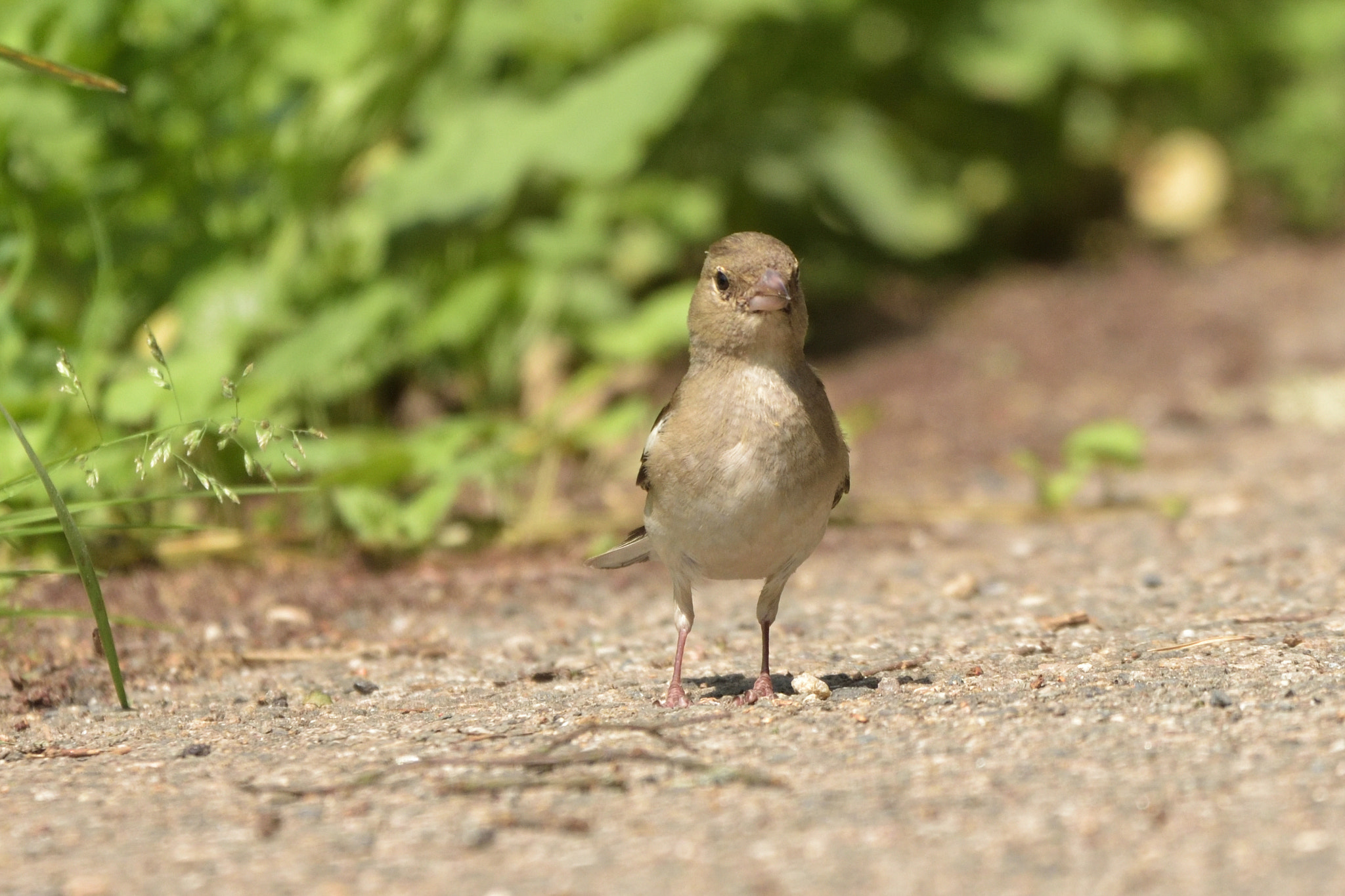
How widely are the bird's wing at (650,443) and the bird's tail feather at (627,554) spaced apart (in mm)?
222

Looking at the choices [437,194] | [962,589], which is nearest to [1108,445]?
[962,589]

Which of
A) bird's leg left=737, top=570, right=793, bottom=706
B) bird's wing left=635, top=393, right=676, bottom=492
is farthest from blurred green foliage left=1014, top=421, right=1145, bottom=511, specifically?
bird's wing left=635, top=393, right=676, bottom=492

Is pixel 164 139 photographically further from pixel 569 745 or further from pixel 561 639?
pixel 569 745

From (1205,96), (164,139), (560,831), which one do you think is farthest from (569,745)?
(1205,96)

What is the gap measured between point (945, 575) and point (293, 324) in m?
2.85

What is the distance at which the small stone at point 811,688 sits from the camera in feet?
13.6

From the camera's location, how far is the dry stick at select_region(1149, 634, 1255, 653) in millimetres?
4426

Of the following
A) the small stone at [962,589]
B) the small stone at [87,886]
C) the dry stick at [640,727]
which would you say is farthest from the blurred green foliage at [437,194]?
the small stone at [87,886]

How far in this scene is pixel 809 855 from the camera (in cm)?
297

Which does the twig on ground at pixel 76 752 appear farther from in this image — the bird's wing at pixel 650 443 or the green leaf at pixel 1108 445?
the green leaf at pixel 1108 445

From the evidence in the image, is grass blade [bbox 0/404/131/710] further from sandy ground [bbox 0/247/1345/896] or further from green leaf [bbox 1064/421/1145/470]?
green leaf [bbox 1064/421/1145/470]

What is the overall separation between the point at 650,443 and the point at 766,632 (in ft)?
1.99

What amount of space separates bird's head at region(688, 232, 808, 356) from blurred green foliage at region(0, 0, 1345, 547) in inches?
63.5

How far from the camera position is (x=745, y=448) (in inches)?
164
